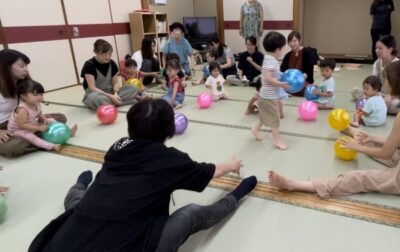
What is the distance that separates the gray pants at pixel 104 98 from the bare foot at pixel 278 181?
2.42 metres

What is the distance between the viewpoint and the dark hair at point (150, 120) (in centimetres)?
114

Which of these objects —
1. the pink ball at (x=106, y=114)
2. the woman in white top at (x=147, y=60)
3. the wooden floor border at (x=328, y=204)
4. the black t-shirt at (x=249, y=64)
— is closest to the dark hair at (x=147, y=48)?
the woman in white top at (x=147, y=60)

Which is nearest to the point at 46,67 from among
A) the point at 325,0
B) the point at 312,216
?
the point at 312,216

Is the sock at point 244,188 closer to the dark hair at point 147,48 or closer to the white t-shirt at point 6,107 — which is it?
the white t-shirt at point 6,107

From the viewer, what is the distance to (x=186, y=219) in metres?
1.27

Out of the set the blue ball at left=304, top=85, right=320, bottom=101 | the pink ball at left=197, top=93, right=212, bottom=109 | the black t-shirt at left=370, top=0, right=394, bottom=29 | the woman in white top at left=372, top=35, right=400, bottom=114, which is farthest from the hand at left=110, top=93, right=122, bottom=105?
the black t-shirt at left=370, top=0, right=394, bottom=29

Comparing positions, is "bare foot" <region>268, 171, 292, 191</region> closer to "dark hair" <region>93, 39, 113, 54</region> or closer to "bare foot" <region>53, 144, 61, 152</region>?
"bare foot" <region>53, 144, 61, 152</region>

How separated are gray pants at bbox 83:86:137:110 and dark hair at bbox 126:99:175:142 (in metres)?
2.52

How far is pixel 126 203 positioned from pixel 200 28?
6731mm

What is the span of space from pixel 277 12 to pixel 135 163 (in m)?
6.51

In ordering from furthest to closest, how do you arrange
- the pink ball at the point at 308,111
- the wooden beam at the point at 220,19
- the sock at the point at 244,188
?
the wooden beam at the point at 220,19, the pink ball at the point at 308,111, the sock at the point at 244,188

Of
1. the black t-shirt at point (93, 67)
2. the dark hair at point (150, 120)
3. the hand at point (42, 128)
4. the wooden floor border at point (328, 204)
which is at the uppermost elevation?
the dark hair at point (150, 120)

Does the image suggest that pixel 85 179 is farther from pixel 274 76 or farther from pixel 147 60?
pixel 147 60

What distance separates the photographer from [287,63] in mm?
4031
